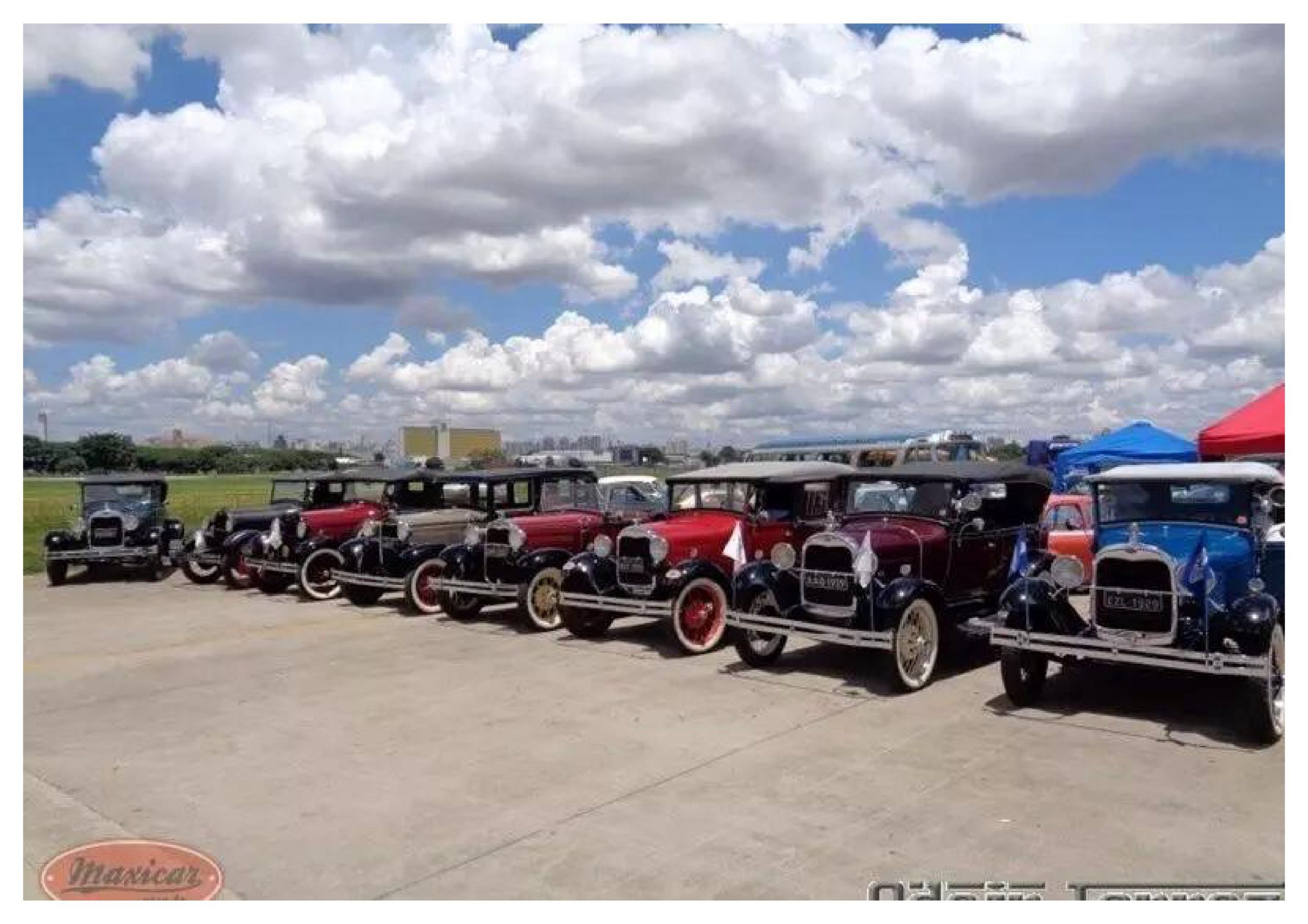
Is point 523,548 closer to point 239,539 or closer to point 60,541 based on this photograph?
point 239,539

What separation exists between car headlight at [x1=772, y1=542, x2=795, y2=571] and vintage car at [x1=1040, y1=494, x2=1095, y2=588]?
17.2ft

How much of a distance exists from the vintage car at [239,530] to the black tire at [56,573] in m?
1.93

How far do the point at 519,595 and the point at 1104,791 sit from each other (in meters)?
7.09

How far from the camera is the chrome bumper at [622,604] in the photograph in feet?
32.5

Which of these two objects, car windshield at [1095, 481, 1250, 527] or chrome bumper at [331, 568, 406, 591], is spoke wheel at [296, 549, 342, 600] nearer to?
chrome bumper at [331, 568, 406, 591]

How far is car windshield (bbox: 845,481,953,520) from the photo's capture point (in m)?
9.27

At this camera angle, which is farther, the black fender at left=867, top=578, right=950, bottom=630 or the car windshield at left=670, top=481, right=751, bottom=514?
the car windshield at left=670, top=481, right=751, bottom=514

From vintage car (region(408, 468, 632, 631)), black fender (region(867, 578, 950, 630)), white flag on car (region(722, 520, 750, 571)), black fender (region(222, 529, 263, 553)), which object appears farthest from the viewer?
black fender (region(222, 529, 263, 553))

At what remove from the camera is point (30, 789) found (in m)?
6.09

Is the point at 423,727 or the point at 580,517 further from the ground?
the point at 580,517

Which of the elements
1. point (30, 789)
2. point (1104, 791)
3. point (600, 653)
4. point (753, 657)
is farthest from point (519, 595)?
point (1104, 791)

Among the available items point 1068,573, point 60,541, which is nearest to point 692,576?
point 1068,573

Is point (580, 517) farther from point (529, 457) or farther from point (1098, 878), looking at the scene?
point (1098, 878)

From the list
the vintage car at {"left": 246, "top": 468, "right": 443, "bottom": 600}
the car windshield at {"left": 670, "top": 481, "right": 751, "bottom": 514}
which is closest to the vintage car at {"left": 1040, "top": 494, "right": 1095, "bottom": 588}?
the car windshield at {"left": 670, "top": 481, "right": 751, "bottom": 514}
